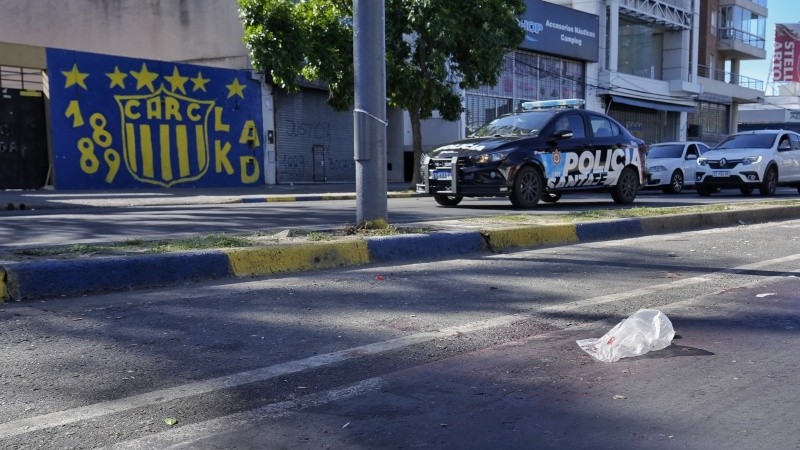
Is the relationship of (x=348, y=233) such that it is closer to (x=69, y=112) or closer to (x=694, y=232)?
(x=694, y=232)

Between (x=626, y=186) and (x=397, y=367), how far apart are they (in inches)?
437

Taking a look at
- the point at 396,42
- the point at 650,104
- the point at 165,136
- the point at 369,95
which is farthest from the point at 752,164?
the point at 650,104

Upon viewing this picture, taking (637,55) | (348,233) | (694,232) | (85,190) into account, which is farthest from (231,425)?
(637,55)

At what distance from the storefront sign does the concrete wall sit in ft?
36.3

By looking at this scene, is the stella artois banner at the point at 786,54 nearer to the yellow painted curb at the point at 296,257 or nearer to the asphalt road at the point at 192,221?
the asphalt road at the point at 192,221

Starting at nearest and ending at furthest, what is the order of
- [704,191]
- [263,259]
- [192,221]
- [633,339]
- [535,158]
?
[633,339]
[263,259]
[192,221]
[535,158]
[704,191]

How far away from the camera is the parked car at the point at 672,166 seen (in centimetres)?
2086

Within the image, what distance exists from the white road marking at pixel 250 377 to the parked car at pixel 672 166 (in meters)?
16.4

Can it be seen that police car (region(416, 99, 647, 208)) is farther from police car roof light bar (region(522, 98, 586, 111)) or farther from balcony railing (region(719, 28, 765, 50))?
balcony railing (region(719, 28, 765, 50))

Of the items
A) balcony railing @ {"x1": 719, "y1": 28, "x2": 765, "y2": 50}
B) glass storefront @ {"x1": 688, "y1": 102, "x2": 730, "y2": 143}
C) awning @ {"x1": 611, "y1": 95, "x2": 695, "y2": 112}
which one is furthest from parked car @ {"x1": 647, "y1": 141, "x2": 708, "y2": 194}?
balcony railing @ {"x1": 719, "y1": 28, "x2": 765, "y2": 50}

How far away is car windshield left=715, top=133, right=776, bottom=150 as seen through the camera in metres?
18.2

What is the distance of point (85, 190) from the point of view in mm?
19156

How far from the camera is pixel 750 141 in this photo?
60.6 ft

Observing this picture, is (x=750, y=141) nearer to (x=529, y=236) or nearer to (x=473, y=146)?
(x=473, y=146)
